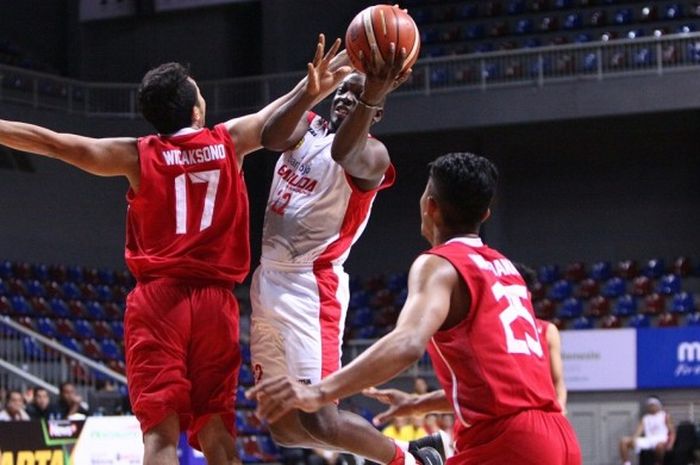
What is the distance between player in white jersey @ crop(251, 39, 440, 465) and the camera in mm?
5414

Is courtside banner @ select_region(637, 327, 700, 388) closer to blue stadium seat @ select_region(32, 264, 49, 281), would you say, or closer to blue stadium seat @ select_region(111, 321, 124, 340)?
blue stadium seat @ select_region(111, 321, 124, 340)

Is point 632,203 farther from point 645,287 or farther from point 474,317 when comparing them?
point 474,317

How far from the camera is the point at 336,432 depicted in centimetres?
→ 539

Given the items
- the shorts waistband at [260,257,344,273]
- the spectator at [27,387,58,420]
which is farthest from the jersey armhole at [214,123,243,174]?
Answer: the spectator at [27,387,58,420]

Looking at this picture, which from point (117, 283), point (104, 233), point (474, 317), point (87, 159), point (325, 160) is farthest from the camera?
point (104, 233)

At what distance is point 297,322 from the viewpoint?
567cm

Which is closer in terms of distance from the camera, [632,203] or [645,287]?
[645,287]

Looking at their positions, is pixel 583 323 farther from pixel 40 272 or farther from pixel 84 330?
pixel 40 272

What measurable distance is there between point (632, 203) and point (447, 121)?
4.11 metres

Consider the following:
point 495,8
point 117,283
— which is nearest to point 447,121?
point 495,8

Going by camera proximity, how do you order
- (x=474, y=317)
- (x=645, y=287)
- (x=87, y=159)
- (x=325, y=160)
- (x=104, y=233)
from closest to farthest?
(x=474, y=317), (x=87, y=159), (x=325, y=160), (x=645, y=287), (x=104, y=233)

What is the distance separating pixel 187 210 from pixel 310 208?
746mm

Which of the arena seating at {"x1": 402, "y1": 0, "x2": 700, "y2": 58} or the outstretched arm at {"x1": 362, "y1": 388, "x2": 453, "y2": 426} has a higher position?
the arena seating at {"x1": 402, "y1": 0, "x2": 700, "y2": 58}

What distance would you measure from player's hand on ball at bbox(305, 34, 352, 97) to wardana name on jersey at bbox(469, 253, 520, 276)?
1502 millimetres
